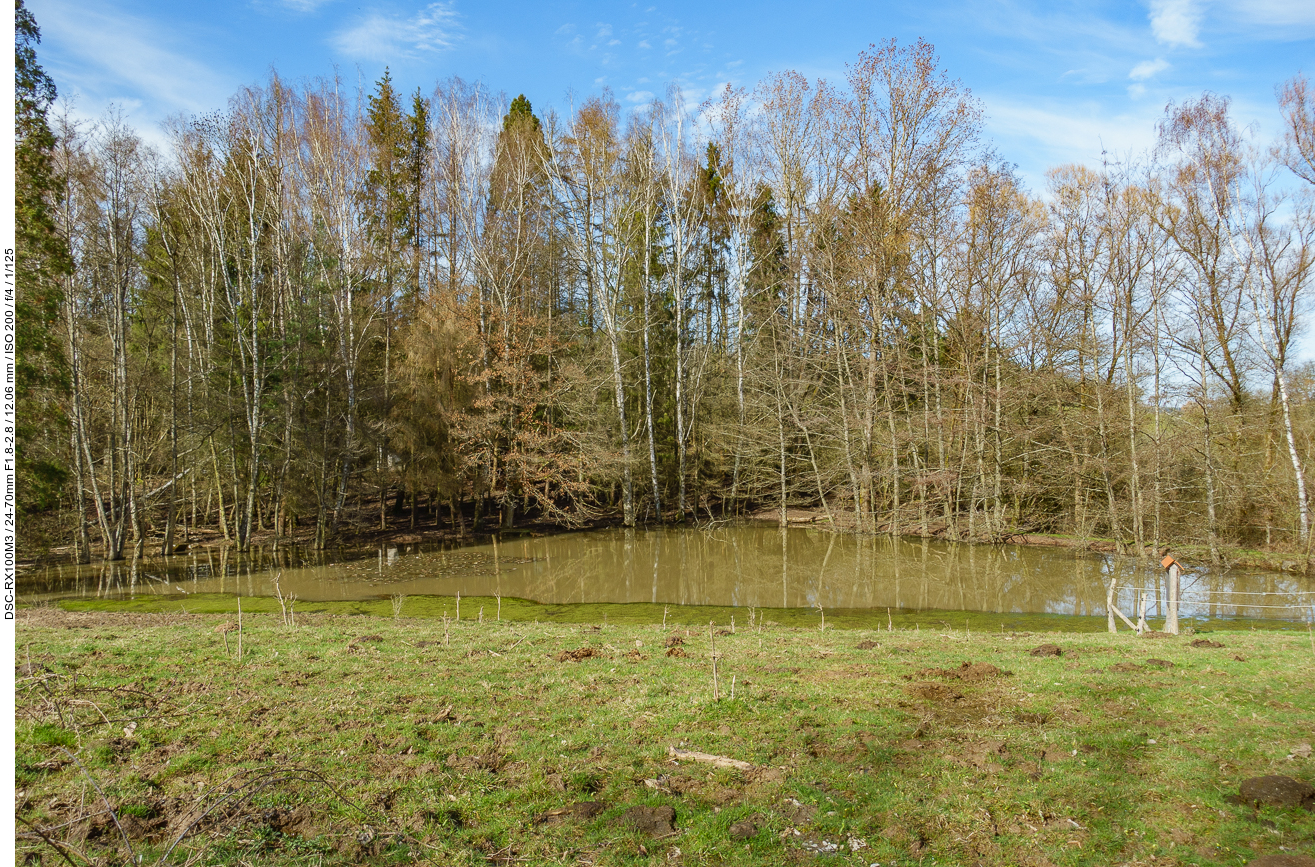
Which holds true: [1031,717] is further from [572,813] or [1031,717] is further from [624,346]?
[624,346]

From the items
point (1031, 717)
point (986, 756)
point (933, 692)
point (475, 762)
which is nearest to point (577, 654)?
point (475, 762)

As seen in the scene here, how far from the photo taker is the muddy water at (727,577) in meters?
16.9

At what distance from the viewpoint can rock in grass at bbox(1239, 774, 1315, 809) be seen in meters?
4.89

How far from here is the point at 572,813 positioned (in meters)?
4.83

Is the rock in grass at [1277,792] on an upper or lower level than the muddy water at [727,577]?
upper

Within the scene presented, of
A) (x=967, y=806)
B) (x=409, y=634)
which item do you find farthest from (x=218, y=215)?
(x=967, y=806)

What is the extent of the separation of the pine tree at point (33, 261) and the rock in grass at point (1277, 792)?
2178 cm

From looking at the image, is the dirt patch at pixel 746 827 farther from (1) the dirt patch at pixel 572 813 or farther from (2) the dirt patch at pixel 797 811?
(1) the dirt patch at pixel 572 813

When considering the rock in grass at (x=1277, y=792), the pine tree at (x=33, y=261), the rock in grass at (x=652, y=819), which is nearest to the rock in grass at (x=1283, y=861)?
the rock in grass at (x=1277, y=792)

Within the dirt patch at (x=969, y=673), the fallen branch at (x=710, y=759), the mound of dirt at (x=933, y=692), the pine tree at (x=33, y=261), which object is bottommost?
the dirt patch at (x=969, y=673)

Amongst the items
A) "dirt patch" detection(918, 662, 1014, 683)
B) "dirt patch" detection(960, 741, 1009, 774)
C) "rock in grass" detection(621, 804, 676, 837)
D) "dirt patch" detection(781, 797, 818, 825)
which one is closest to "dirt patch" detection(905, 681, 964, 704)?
"dirt patch" detection(918, 662, 1014, 683)

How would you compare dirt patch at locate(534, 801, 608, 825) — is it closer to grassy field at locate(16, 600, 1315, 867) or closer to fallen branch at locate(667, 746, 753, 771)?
grassy field at locate(16, 600, 1315, 867)

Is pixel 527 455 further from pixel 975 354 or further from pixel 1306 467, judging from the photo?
pixel 1306 467

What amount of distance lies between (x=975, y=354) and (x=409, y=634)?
2346cm
